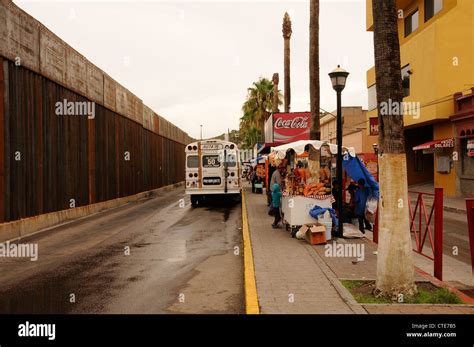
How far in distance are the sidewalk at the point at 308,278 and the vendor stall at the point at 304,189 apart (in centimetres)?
68

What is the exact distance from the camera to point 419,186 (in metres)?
32.7

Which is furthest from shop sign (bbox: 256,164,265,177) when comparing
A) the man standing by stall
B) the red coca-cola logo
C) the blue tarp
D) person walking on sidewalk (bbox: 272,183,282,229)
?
the blue tarp

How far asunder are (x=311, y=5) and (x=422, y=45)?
13.6m

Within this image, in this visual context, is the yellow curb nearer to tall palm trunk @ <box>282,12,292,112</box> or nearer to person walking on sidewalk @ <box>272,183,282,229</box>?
person walking on sidewalk @ <box>272,183,282,229</box>

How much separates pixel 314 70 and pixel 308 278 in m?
9.92

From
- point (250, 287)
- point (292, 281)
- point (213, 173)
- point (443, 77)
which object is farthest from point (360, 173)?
point (443, 77)

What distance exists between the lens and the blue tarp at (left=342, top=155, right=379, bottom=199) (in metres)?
12.5

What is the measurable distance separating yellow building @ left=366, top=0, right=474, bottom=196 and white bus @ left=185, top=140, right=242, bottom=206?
11.7 m

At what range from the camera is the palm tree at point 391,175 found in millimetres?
6512

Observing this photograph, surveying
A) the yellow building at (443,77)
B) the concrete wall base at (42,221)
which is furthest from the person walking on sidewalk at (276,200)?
the yellow building at (443,77)

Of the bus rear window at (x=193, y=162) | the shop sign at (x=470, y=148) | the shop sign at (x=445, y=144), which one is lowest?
the bus rear window at (x=193, y=162)

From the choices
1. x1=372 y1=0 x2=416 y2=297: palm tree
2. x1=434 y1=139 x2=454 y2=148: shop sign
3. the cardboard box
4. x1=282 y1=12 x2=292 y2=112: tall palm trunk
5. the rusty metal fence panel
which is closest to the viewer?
x1=372 y1=0 x2=416 y2=297: palm tree

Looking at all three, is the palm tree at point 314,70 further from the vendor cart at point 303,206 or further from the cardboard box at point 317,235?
the cardboard box at point 317,235
